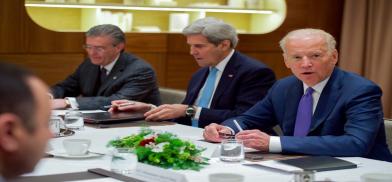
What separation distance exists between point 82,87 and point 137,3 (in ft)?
5.89

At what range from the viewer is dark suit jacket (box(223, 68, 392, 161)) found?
2893 mm

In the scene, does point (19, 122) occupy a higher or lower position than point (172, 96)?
higher

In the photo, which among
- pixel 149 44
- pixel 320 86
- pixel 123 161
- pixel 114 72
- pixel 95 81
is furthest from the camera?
pixel 149 44

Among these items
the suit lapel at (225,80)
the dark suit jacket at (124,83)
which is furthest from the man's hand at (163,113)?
the dark suit jacket at (124,83)

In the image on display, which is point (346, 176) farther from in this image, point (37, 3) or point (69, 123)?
point (37, 3)

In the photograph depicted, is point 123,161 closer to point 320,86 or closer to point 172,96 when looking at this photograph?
point 320,86

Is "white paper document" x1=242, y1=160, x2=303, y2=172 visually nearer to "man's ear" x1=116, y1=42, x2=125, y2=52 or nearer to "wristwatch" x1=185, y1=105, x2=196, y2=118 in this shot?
"wristwatch" x1=185, y1=105, x2=196, y2=118

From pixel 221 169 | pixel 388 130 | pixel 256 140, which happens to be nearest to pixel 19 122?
pixel 221 169

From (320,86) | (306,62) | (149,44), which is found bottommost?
(149,44)

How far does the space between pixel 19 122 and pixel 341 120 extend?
233 cm

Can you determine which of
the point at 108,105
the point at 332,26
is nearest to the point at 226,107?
the point at 108,105

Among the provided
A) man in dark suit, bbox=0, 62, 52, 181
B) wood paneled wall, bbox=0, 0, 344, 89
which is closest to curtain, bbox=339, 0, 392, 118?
wood paneled wall, bbox=0, 0, 344, 89

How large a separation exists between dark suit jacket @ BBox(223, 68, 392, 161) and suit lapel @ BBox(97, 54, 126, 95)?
1.78m

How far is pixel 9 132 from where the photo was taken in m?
0.94
